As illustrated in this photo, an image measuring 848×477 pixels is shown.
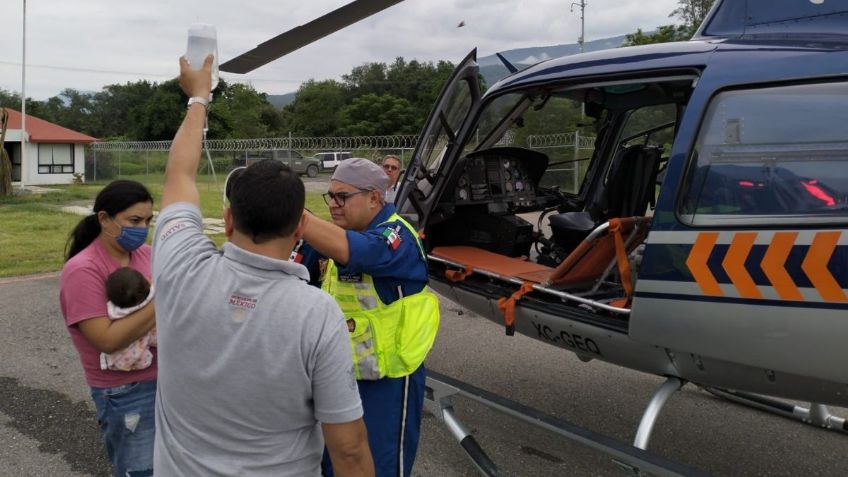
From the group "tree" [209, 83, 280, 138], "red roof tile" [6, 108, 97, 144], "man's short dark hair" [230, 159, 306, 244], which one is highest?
"tree" [209, 83, 280, 138]

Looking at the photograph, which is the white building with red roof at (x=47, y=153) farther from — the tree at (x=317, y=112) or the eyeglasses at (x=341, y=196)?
the eyeglasses at (x=341, y=196)

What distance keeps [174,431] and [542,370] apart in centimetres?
445

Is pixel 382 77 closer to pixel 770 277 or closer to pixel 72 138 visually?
pixel 72 138

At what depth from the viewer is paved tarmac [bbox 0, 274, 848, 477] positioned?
416cm

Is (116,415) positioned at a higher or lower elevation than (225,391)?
lower

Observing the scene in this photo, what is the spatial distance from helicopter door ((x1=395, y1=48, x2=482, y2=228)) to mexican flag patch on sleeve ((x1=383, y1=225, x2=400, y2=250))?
2.10 m

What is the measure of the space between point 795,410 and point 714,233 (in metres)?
2.60

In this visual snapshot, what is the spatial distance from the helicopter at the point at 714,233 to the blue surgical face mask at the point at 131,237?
1.87m

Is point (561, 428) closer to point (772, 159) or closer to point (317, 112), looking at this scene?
point (772, 159)

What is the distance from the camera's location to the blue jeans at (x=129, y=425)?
103 inches

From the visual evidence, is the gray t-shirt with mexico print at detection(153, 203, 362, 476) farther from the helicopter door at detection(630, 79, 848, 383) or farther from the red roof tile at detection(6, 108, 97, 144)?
the red roof tile at detection(6, 108, 97, 144)

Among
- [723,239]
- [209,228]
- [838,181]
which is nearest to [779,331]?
[723,239]

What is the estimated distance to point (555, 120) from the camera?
218 inches

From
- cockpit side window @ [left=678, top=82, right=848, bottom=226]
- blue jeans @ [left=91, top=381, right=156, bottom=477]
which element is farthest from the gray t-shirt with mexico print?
cockpit side window @ [left=678, top=82, right=848, bottom=226]
